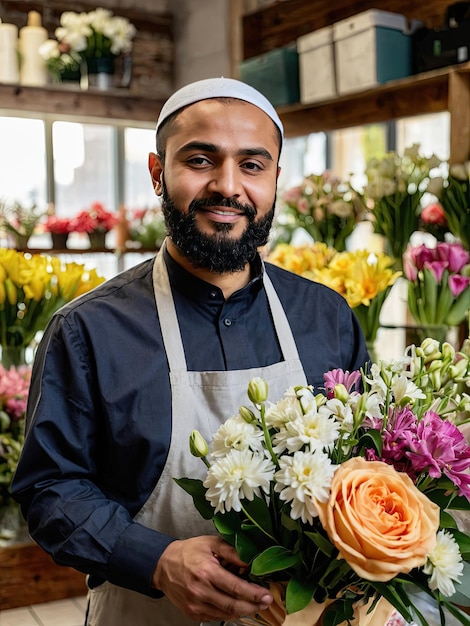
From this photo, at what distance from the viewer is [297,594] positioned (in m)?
0.96

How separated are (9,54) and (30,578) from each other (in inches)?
113

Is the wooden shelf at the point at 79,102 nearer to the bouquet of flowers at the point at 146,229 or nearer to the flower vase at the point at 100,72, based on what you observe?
the flower vase at the point at 100,72

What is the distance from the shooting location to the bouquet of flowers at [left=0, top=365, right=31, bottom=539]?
2.46m

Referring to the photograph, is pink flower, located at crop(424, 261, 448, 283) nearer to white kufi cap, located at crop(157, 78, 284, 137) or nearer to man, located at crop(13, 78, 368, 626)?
man, located at crop(13, 78, 368, 626)

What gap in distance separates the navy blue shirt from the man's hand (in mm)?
56

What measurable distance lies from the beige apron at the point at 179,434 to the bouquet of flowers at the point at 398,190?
3.81 feet

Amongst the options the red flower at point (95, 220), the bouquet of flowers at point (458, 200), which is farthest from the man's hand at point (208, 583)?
the red flower at point (95, 220)

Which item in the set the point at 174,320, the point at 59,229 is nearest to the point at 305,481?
the point at 174,320

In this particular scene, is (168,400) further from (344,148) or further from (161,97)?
(344,148)

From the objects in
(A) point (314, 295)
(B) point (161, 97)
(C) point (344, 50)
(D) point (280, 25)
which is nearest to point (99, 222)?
(B) point (161, 97)

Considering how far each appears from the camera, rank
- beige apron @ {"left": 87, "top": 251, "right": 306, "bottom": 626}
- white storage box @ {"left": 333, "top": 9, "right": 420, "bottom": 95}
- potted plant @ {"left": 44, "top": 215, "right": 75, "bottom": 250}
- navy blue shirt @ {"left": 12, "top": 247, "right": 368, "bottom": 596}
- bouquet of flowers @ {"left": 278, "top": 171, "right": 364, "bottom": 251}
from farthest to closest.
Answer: potted plant @ {"left": 44, "top": 215, "right": 75, "bottom": 250}, white storage box @ {"left": 333, "top": 9, "right": 420, "bottom": 95}, bouquet of flowers @ {"left": 278, "top": 171, "right": 364, "bottom": 251}, beige apron @ {"left": 87, "top": 251, "right": 306, "bottom": 626}, navy blue shirt @ {"left": 12, "top": 247, "right": 368, "bottom": 596}

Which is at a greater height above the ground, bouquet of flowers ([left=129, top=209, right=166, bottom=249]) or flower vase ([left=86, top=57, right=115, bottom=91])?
flower vase ([left=86, top=57, right=115, bottom=91])

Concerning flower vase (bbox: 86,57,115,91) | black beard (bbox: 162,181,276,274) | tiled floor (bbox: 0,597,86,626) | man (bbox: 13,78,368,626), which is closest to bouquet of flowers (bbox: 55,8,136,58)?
flower vase (bbox: 86,57,115,91)

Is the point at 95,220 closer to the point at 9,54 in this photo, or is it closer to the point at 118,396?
the point at 9,54
